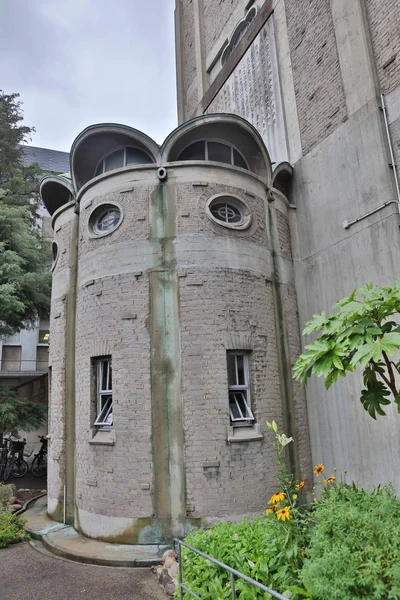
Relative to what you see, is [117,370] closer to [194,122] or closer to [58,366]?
[58,366]

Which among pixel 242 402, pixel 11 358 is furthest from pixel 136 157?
pixel 11 358

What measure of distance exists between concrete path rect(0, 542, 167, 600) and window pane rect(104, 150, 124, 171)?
361 inches

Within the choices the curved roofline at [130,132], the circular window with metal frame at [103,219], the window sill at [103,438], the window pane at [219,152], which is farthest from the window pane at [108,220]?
the window sill at [103,438]

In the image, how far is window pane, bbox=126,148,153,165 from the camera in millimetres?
11000

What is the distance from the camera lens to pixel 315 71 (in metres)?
11.7

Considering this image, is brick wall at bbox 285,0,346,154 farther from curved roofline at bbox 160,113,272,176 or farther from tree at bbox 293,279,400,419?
tree at bbox 293,279,400,419

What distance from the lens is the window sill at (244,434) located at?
8742mm

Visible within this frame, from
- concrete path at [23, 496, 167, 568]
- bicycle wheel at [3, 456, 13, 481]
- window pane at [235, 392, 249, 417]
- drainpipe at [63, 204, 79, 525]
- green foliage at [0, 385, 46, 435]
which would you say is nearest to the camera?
concrete path at [23, 496, 167, 568]

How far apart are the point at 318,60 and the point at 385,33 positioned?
6.96ft

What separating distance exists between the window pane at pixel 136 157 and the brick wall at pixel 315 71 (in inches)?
178

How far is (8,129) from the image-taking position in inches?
830

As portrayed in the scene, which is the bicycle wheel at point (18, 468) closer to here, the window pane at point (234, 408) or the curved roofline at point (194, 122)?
the window pane at point (234, 408)

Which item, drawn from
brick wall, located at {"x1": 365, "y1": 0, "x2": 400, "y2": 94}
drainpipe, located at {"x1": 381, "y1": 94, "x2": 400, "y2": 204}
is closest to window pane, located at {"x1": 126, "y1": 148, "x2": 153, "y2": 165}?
drainpipe, located at {"x1": 381, "y1": 94, "x2": 400, "y2": 204}

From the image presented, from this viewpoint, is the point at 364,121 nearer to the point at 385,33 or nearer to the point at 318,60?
the point at 385,33
